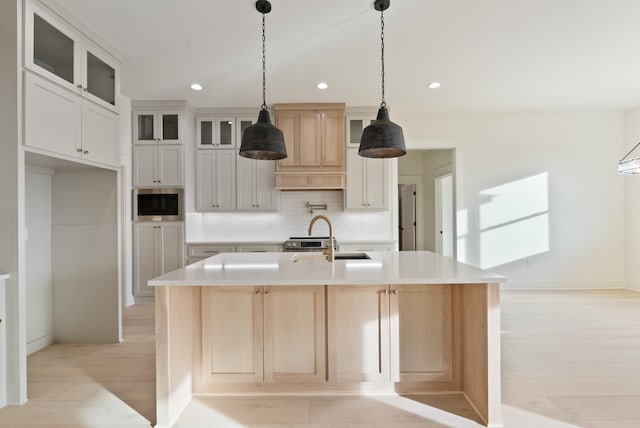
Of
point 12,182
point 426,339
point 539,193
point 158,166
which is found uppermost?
point 158,166

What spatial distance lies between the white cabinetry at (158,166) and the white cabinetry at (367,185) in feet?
7.67

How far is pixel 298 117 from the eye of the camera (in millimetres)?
4758

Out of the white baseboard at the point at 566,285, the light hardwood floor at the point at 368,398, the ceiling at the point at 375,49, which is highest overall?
the ceiling at the point at 375,49

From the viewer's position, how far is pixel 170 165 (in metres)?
4.66

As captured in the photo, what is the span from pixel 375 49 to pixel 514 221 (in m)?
3.54

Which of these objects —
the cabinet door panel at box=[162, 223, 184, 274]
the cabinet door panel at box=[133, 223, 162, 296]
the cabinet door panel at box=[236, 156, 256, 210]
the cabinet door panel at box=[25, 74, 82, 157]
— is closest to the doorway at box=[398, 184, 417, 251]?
the cabinet door panel at box=[236, 156, 256, 210]

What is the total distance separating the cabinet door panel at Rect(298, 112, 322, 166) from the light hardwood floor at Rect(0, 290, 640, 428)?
2.87 meters

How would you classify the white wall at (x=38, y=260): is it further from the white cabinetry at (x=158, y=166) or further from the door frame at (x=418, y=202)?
the door frame at (x=418, y=202)

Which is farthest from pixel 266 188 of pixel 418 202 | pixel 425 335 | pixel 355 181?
pixel 418 202

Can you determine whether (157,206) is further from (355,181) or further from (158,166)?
(355,181)

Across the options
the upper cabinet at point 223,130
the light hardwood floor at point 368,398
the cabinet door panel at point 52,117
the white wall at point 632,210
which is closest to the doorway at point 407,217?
the white wall at point 632,210

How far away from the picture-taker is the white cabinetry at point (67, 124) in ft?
7.66

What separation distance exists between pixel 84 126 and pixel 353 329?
269cm

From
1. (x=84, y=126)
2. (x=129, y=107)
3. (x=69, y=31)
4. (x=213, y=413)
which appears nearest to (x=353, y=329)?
(x=213, y=413)
